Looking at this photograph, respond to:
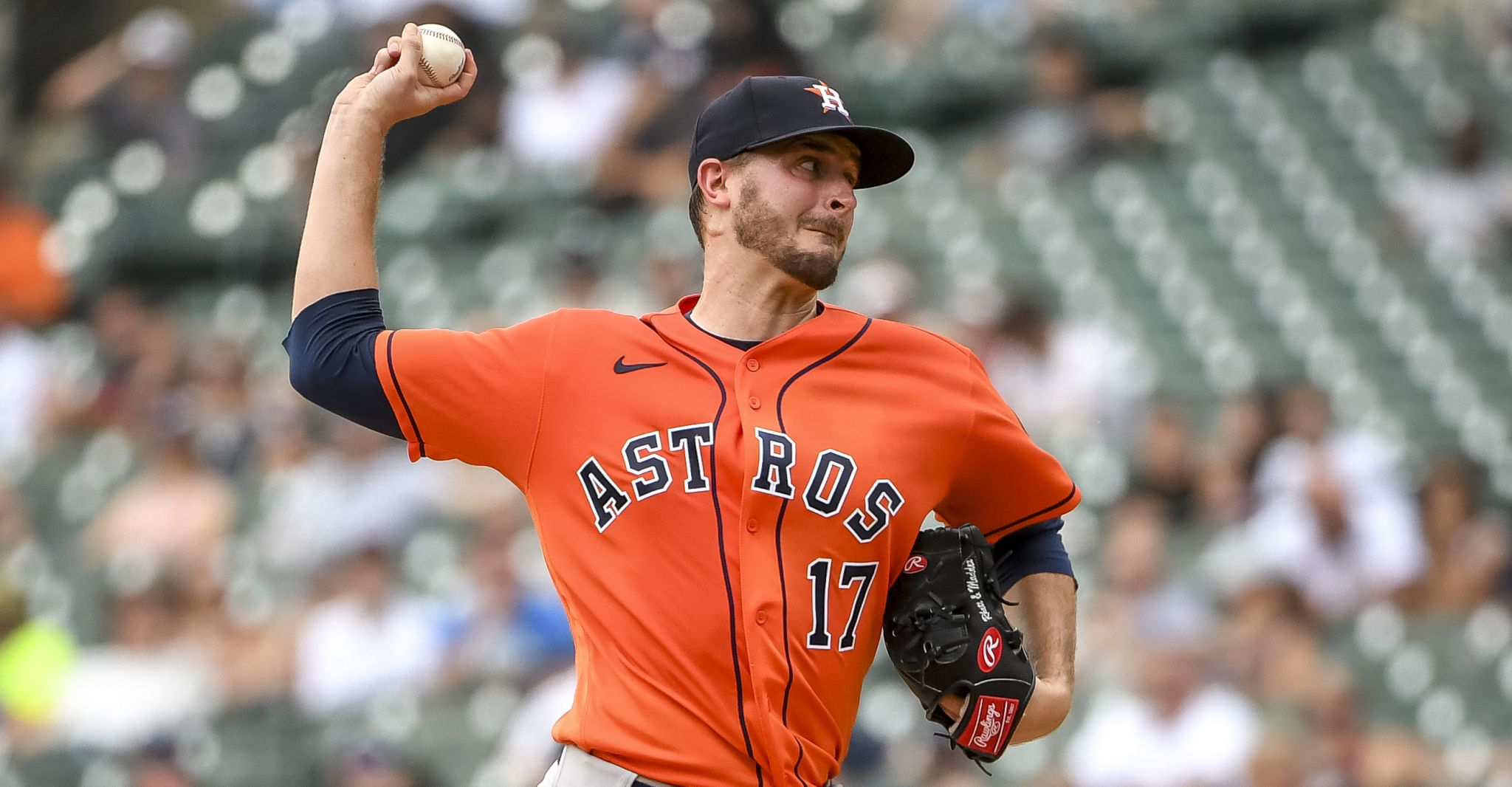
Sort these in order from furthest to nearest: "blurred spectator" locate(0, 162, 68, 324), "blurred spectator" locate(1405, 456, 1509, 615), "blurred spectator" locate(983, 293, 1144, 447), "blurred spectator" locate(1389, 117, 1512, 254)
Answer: "blurred spectator" locate(1389, 117, 1512, 254) → "blurred spectator" locate(0, 162, 68, 324) → "blurred spectator" locate(983, 293, 1144, 447) → "blurred spectator" locate(1405, 456, 1509, 615)

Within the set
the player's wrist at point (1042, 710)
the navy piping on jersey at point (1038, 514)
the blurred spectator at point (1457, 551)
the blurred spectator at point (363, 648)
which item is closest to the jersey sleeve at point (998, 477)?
the navy piping on jersey at point (1038, 514)

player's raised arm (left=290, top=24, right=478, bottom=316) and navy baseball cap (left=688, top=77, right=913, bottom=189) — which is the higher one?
navy baseball cap (left=688, top=77, right=913, bottom=189)

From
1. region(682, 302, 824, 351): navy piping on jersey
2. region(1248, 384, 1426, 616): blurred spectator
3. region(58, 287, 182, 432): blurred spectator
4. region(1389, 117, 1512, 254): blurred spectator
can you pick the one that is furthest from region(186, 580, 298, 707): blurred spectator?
region(1389, 117, 1512, 254): blurred spectator

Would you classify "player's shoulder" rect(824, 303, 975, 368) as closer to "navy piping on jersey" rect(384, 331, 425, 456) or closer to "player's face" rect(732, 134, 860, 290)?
"player's face" rect(732, 134, 860, 290)

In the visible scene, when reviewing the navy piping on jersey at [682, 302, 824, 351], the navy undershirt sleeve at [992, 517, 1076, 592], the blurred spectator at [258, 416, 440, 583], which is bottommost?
the navy undershirt sleeve at [992, 517, 1076, 592]

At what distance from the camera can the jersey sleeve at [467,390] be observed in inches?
103

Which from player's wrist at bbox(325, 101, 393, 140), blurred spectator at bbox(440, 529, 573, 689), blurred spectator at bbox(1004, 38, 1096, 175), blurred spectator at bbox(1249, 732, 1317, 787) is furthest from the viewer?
blurred spectator at bbox(1004, 38, 1096, 175)

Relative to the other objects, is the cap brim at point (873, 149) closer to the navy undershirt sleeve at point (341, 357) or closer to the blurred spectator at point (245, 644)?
the navy undershirt sleeve at point (341, 357)

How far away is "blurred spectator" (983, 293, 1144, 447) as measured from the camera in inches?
325

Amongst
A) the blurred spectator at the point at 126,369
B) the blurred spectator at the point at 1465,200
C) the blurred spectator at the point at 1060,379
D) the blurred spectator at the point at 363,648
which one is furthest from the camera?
the blurred spectator at the point at 1465,200

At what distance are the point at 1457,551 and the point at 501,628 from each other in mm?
4046

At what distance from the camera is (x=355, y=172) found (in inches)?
106

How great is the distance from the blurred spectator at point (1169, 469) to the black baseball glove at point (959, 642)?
5.09 metres

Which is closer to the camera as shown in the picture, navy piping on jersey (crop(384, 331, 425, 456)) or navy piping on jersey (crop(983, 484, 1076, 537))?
navy piping on jersey (crop(384, 331, 425, 456))
